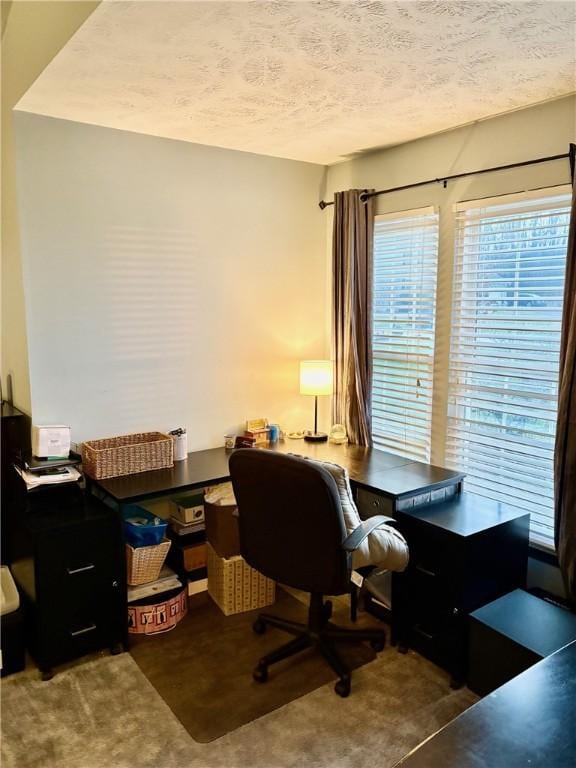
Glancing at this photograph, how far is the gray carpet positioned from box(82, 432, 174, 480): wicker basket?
87cm

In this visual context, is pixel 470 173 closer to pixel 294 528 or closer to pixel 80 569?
pixel 294 528

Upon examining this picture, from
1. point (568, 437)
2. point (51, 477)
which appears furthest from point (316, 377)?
point (51, 477)

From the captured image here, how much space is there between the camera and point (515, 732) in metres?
1.17

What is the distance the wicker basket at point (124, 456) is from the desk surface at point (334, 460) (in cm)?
4

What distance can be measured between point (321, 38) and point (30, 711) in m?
2.68

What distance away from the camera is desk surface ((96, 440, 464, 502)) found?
8.64 feet

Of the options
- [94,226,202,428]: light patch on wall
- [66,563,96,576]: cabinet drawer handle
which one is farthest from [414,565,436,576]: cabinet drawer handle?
[94,226,202,428]: light patch on wall

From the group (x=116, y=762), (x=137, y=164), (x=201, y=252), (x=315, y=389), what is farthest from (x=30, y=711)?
(x=137, y=164)

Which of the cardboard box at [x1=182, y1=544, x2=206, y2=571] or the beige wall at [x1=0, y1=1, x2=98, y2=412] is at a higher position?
the beige wall at [x1=0, y1=1, x2=98, y2=412]

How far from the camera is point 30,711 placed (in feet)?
7.25

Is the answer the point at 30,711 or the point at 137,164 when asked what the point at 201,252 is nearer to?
the point at 137,164

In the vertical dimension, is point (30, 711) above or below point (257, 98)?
below

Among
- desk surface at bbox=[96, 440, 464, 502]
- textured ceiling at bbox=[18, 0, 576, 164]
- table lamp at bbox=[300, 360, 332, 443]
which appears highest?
textured ceiling at bbox=[18, 0, 576, 164]

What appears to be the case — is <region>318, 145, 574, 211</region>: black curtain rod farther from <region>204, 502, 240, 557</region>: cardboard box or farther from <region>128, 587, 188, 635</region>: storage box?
<region>128, 587, 188, 635</region>: storage box
